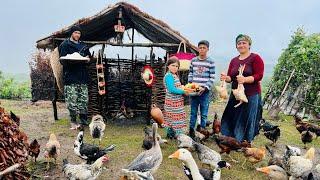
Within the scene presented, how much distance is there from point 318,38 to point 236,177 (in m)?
9.57

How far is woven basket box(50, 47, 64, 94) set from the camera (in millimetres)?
12055

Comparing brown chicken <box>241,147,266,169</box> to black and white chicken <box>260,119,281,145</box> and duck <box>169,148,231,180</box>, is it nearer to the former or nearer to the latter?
duck <box>169,148,231,180</box>

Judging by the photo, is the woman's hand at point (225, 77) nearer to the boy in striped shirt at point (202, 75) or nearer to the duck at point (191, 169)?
the boy in striped shirt at point (202, 75)

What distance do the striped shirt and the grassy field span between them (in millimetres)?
1542

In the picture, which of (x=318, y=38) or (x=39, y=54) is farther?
(x=39, y=54)

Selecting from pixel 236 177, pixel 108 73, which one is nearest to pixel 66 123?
pixel 108 73

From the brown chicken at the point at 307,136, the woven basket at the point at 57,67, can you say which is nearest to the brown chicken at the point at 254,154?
the brown chicken at the point at 307,136

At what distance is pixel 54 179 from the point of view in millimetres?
7633

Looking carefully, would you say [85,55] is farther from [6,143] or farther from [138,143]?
[6,143]

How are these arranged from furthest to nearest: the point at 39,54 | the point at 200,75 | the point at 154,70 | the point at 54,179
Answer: the point at 39,54 < the point at 154,70 < the point at 200,75 < the point at 54,179

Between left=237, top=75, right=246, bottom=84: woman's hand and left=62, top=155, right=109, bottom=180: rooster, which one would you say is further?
left=237, top=75, right=246, bottom=84: woman's hand

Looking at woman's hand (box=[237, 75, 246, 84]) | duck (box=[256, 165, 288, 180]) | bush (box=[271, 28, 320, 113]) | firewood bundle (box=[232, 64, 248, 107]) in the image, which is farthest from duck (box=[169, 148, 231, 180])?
bush (box=[271, 28, 320, 113])

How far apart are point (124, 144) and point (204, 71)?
102 inches

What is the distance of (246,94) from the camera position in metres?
8.74
